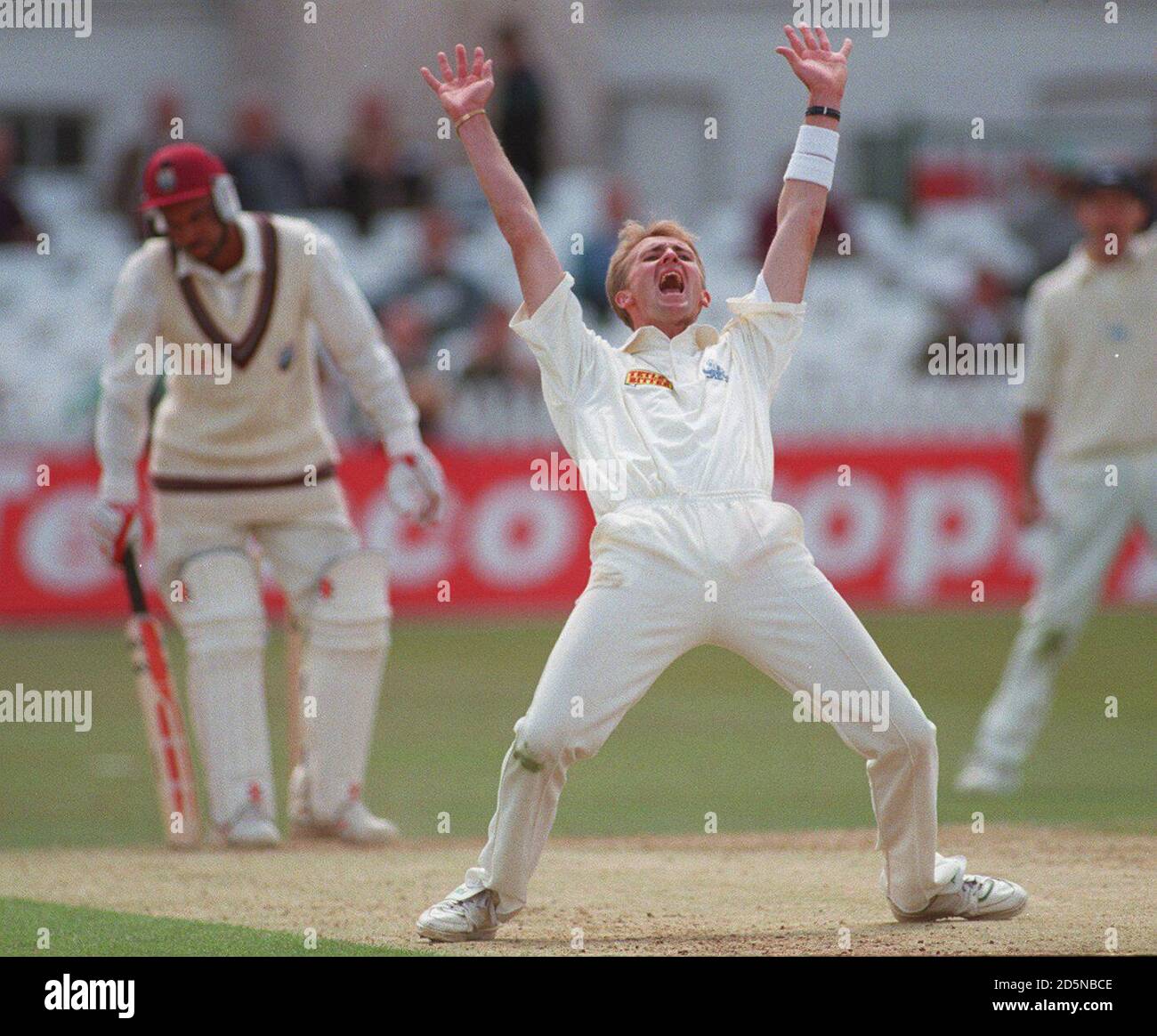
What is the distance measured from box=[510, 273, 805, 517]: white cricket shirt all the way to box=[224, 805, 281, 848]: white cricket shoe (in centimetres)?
302

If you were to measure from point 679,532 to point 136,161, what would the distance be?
15.3 m

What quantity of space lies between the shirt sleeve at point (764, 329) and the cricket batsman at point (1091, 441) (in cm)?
408

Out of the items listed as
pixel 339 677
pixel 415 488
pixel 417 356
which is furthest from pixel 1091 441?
pixel 417 356

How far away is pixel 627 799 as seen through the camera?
10461mm

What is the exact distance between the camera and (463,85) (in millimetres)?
6441

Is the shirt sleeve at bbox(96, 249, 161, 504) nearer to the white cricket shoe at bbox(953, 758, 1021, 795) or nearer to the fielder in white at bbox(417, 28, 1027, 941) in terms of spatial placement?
the fielder in white at bbox(417, 28, 1027, 941)

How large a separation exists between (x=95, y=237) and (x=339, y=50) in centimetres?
431

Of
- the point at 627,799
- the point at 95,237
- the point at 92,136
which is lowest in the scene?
the point at 627,799

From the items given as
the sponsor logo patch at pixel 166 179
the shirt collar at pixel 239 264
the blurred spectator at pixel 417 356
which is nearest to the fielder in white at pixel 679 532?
the sponsor logo patch at pixel 166 179

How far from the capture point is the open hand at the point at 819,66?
257 inches

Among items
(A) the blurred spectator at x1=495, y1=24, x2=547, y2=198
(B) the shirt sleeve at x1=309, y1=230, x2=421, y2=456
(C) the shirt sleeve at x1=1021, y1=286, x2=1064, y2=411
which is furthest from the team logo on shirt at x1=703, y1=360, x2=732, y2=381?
(A) the blurred spectator at x1=495, y1=24, x2=547, y2=198

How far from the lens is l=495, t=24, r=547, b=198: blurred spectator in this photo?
800 inches
